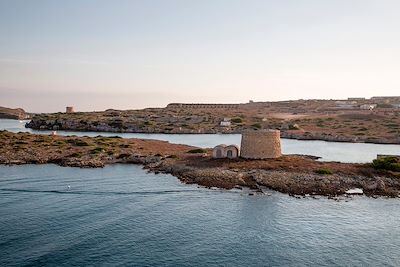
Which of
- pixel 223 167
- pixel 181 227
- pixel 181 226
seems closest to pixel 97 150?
pixel 223 167

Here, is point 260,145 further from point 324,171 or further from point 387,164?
point 387,164

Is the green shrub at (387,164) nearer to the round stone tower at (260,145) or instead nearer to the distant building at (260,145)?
the distant building at (260,145)

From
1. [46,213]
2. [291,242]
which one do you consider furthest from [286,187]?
[46,213]

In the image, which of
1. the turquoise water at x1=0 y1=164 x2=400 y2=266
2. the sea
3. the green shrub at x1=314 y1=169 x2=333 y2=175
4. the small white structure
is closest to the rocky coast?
the green shrub at x1=314 y1=169 x2=333 y2=175

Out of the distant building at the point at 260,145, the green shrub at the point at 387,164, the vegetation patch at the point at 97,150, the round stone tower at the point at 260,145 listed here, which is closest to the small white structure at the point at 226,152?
the distant building at the point at 260,145

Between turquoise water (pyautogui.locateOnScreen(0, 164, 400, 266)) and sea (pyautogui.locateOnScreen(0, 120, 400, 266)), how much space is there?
3.4 inches

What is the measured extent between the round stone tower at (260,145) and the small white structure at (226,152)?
187 cm

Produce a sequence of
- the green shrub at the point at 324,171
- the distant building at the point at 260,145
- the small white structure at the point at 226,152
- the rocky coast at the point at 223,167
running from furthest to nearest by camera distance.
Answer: the small white structure at the point at 226,152
the distant building at the point at 260,145
the green shrub at the point at 324,171
the rocky coast at the point at 223,167

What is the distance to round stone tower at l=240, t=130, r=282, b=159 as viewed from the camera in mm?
63112

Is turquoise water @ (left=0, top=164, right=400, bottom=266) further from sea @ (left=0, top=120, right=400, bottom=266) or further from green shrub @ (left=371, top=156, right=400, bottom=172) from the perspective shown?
green shrub @ (left=371, top=156, right=400, bottom=172)

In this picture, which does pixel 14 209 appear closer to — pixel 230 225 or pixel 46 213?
pixel 46 213

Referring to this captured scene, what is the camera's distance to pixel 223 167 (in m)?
60.7

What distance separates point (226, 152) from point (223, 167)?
18.6 feet

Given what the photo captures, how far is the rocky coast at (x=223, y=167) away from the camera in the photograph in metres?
52.1
